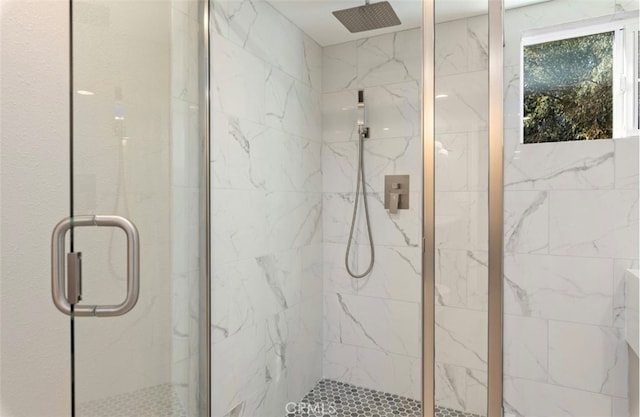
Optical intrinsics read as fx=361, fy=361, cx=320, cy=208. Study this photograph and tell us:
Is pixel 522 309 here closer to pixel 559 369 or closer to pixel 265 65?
pixel 559 369

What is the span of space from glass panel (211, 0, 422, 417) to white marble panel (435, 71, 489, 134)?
218mm

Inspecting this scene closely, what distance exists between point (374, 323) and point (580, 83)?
1343mm

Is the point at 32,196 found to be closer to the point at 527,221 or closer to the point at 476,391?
the point at 476,391

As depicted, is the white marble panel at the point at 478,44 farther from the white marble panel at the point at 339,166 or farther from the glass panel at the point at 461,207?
the white marble panel at the point at 339,166

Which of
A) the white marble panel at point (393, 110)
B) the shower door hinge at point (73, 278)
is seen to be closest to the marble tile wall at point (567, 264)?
the white marble panel at point (393, 110)

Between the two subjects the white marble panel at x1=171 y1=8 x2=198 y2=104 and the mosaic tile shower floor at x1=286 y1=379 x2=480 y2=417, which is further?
the mosaic tile shower floor at x1=286 y1=379 x2=480 y2=417

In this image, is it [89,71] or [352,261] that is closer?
[89,71]

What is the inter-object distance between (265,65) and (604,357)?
1886 millimetres

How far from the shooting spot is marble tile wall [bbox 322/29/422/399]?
1.33 m

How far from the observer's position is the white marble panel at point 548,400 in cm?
152

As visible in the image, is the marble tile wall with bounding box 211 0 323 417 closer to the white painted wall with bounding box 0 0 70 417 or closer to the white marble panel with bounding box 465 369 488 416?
the white painted wall with bounding box 0 0 70 417

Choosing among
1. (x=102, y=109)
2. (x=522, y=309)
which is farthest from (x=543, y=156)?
(x=102, y=109)

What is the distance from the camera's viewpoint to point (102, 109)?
974 mm

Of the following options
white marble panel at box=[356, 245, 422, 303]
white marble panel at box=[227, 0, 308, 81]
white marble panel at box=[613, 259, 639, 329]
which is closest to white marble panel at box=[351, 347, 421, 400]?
white marble panel at box=[356, 245, 422, 303]
